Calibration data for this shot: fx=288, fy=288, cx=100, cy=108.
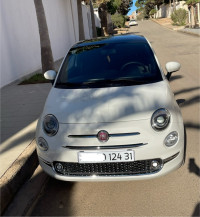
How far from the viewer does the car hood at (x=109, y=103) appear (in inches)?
118

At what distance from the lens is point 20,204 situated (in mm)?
3094

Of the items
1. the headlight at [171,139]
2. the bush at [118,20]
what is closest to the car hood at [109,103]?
the headlight at [171,139]

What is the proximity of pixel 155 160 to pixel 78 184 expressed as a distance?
1028 millimetres

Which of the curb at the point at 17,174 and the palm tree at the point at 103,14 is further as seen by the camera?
the palm tree at the point at 103,14

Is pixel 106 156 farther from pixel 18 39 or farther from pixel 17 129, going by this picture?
pixel 18 39

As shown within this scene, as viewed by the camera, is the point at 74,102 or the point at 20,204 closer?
the point at 20,204

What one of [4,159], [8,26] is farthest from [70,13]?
[4,159]

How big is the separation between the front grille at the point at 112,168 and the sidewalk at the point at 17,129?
0.81m

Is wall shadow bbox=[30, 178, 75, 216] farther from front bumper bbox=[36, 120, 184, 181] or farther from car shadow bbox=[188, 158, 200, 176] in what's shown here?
car shadow bbox=[188, 158, 200, 176]

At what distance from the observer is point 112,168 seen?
116 inches

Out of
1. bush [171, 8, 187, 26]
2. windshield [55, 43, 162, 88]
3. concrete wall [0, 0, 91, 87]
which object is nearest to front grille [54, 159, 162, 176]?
windshield [55, 43, 162, 88]

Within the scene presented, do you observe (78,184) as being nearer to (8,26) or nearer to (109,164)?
(109,164)

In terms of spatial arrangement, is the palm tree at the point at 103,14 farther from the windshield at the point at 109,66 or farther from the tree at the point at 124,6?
the tree at the point at 124,6

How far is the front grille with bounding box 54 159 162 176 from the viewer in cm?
292
